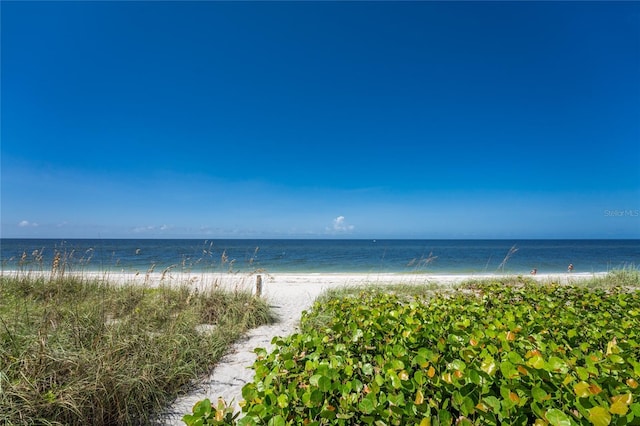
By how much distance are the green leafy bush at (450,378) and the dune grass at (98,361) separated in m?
1.79

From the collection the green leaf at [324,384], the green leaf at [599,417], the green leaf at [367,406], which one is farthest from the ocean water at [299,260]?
the green leaf at [599,417]

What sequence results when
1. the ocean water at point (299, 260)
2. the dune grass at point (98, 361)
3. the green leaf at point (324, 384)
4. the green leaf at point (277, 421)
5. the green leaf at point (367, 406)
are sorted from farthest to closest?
the ocean water at point (299, 260) < the dune grass at point (98, 361) < the green leaf at point (324, 384) < the green leaf at point (367, 406) < the green leaf at point (277, 421)

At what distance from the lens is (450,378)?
70.8 inches

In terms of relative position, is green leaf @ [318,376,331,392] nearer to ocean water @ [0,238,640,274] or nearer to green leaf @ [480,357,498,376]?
green leaf @ [480,357,498,376]

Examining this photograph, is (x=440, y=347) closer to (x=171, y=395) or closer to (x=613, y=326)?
(x=613, y=326)

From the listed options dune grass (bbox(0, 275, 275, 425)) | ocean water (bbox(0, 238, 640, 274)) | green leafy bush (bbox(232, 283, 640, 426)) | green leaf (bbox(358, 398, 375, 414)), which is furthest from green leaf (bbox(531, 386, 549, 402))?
ocean water (bbox(0, 238, 640, 274))

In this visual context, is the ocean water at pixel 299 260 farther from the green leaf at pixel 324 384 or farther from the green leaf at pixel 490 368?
the green leaf at pixel 490 368

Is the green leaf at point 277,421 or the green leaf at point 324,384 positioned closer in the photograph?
the green leaf at point 277,421

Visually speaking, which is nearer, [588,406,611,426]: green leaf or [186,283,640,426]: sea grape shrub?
[588,406,611,426]: green leaf

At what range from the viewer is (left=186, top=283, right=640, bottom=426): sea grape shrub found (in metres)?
1.54

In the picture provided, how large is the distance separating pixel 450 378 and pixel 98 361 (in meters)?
3.24

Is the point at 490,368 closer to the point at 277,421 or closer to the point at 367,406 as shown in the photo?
the point at 367,406

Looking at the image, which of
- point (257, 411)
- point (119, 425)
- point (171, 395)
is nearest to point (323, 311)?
point (171, 395)

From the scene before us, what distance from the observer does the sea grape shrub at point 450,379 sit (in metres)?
1.54
